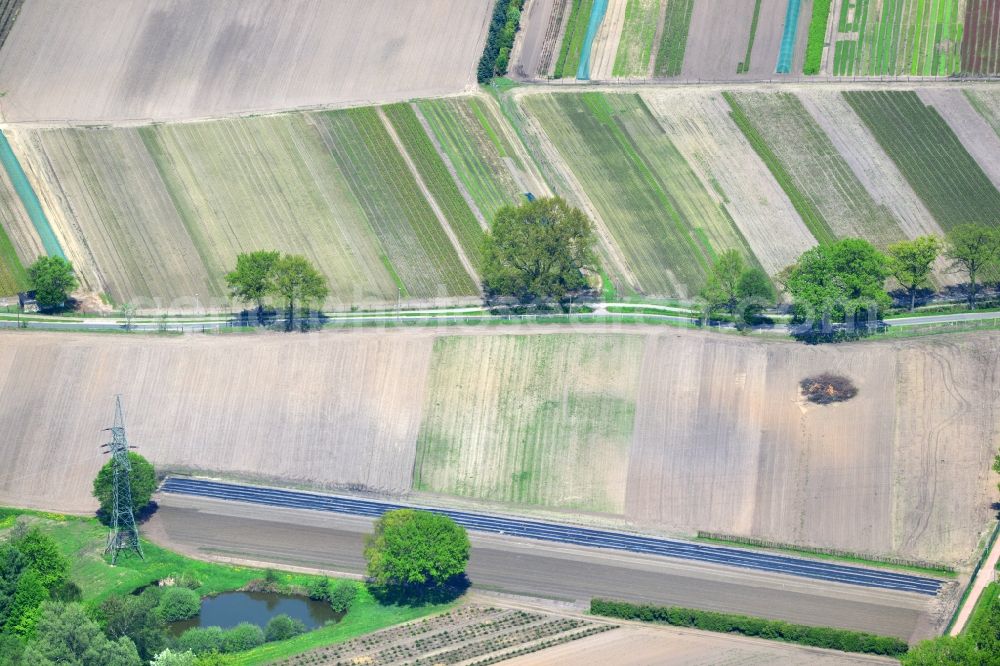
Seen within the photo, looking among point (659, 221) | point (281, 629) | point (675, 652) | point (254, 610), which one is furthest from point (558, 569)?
point (659, 221)

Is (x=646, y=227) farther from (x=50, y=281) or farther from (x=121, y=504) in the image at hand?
(x=121, y=504)

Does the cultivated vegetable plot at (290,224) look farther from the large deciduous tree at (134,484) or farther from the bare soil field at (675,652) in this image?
the bare soil field at (675,652)

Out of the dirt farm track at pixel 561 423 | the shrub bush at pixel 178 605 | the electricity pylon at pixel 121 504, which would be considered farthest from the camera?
the dirt farm track at pixel 561 423

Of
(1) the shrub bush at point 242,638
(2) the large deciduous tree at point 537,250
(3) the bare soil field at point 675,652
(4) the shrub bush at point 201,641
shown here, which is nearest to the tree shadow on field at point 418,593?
(3) the bare soil field at point 675,652

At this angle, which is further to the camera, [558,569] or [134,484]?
[134,484]

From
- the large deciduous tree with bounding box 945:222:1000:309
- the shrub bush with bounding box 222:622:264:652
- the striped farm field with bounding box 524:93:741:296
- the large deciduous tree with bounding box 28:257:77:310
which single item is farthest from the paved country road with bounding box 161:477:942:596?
the large deciduous tree with bounding box 945:222:1000:309

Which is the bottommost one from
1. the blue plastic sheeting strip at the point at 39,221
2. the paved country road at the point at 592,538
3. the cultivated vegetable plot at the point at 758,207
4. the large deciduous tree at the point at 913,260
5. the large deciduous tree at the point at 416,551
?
the large deciduous tree at the point at 416,551

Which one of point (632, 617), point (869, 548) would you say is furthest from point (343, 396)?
point (869, 548)
